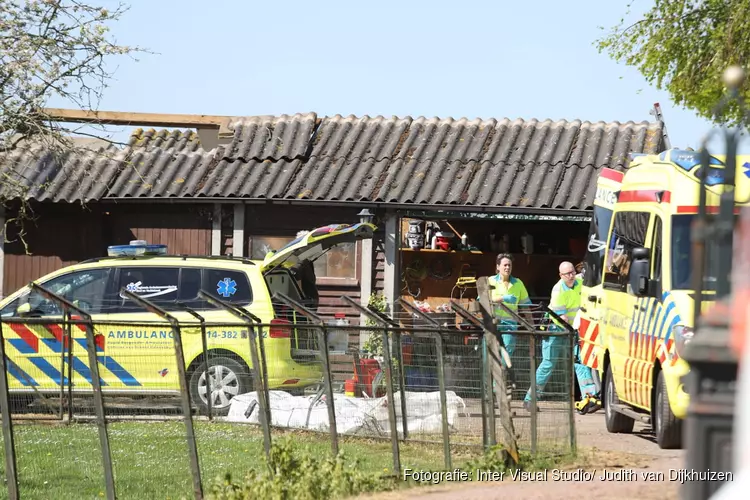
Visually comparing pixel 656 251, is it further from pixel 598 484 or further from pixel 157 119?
pixel 157 119

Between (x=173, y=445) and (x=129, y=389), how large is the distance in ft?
2.01

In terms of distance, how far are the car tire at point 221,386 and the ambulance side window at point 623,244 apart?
4.08 meters

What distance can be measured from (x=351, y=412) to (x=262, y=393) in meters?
1.18

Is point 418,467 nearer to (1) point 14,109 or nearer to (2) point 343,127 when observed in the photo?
(1) point 14,109

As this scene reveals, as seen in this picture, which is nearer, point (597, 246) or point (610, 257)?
point (610, 257)

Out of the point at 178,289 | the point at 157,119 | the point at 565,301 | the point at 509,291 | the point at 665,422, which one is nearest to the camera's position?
the point at 665,422

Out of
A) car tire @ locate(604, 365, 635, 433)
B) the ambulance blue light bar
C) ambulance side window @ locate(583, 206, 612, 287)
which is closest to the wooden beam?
the ambulance blue light bar

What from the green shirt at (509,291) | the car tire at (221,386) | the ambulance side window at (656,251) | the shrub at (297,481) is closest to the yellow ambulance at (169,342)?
the car tire at (221,386)

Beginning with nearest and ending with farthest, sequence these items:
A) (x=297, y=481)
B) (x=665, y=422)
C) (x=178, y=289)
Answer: (x=297, y=481) < (x=665, y=422) < (x=178, y=289)

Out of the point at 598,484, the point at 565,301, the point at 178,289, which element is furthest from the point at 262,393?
the point at 565,301

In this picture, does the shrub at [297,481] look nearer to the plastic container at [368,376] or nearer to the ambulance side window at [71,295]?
the plastic container at [368,376]

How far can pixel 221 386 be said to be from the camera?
10.7m

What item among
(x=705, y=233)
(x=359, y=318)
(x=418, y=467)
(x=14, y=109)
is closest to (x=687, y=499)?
(x=705, y=233)

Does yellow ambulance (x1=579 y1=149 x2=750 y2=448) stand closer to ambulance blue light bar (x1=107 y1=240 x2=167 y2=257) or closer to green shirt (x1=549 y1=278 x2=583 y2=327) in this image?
green shirt (x1=549 y1=278 x2=583 y2=327)
